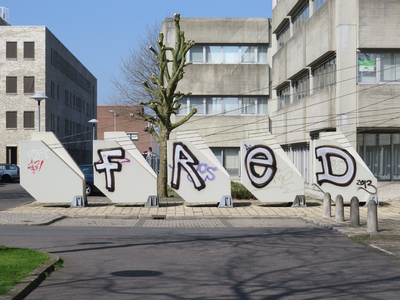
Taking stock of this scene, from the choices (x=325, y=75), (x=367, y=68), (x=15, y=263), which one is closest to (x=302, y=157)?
(x=325, y=75)

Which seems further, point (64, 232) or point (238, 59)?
point (238, 59)

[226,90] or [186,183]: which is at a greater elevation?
[226,90]

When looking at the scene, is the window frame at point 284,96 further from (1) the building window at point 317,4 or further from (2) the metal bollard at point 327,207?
(2) the metal bollard at point 327,207

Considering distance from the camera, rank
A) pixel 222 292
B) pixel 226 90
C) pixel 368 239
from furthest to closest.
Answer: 1. pixel 226 90
2. pixel 368 239
3. pixel 222 292

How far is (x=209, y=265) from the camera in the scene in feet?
28.7

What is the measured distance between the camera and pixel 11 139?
51.9 m

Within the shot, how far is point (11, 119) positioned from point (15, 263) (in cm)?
4693

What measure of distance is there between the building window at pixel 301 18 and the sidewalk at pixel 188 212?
1118 cm

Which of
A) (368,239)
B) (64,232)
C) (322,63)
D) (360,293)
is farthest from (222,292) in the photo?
(322,63)

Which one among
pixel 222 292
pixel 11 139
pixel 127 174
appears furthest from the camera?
pixel 11 139

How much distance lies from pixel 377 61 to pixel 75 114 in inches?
2049

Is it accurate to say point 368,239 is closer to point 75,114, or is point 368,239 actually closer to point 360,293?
point 360,293

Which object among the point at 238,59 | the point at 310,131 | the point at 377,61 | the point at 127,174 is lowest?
the point at 127,174

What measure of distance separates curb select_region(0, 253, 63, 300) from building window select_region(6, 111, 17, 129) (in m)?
46.3
